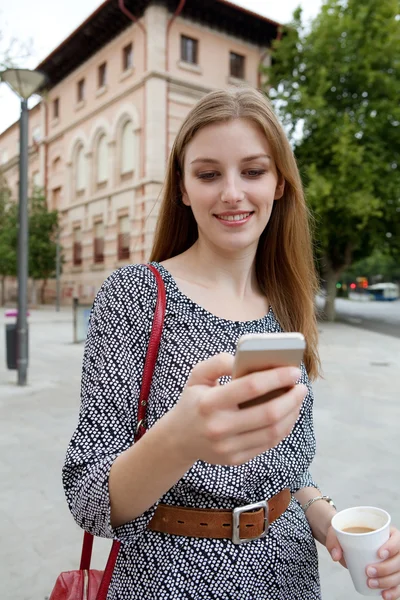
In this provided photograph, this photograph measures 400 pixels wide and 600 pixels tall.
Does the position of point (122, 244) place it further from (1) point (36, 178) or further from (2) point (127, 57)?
(1) point (36, 178)

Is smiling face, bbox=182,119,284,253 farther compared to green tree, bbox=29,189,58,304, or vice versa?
green tree, bbox=29,189,58,304

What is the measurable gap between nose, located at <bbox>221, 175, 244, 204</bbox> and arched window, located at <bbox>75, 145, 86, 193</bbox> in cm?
2646

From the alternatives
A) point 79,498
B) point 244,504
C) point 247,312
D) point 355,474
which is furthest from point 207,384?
point 355,474

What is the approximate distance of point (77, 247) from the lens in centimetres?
2780

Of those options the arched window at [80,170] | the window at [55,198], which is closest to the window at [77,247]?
the arched window at [80,170]

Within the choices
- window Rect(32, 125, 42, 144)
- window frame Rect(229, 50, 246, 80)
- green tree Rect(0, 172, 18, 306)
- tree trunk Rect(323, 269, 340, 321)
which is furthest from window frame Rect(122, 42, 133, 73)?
tree trunk Rect(323, 269, 340, 321)

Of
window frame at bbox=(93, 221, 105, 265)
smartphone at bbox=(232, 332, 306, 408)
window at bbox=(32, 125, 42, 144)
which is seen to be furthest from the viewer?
window at bbox=(32, 125, 42, 144)

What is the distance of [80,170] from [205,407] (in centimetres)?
2775

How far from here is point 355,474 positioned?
4562mm

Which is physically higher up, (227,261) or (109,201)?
(109,201)

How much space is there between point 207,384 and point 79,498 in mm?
410

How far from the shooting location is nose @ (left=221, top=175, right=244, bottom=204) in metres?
1.34

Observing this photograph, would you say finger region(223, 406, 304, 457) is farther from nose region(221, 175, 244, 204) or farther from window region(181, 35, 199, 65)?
window region(181, 35, 199, 65)

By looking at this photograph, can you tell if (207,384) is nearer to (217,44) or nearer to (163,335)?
(163,335)
